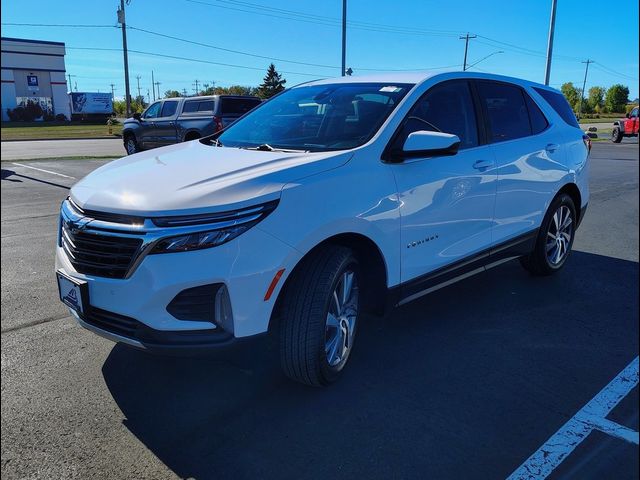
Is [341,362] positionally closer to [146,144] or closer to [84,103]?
[146,144]

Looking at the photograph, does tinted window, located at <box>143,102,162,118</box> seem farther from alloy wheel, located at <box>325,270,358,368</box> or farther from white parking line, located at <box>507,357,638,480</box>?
white parking line, located at <box>507,357,638,480</box>

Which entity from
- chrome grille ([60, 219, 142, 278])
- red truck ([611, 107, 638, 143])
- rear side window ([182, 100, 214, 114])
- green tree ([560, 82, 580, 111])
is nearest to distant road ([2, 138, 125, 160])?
rear side window ([182, 100, 214, 114])

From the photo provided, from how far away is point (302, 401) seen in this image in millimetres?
3084

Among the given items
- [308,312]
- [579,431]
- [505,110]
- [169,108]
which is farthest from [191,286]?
[169,108]

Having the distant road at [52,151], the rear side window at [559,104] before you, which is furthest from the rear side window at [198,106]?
the rear side window at [559,104]

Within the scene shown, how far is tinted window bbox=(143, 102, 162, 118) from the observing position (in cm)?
1753

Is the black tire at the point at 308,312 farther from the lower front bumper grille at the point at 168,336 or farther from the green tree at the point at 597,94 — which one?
the green tree at the point at 597,94

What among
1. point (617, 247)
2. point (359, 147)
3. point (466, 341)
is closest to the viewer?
point (359, 147)

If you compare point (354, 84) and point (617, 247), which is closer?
point (354, 84)

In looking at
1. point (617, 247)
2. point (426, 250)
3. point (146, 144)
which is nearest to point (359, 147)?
point (426, 250)

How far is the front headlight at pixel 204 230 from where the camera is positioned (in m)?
2.54

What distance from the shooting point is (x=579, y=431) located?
279cm

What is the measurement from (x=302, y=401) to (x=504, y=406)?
3.78 ft

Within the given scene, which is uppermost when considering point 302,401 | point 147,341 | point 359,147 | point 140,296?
point 359,147
